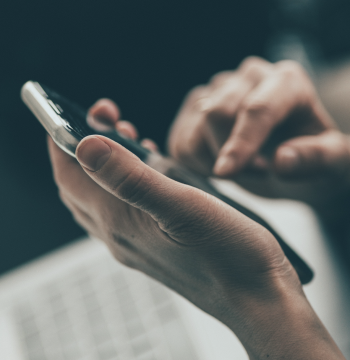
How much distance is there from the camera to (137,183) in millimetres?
198

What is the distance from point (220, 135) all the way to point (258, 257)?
28 cm

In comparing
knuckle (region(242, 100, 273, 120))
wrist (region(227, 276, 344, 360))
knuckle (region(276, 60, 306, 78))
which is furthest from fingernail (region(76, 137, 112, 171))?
knuckle (region(276, 60, 306, 78))

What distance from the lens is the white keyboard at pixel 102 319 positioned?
426 mm

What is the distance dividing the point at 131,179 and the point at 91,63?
1.28ft

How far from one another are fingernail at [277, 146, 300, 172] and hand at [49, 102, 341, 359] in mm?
223

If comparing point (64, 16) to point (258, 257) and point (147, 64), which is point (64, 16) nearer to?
point (147, 64)

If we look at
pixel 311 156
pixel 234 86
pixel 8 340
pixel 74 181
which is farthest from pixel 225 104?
pixel 8 340

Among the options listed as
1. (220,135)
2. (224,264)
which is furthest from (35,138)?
(224,264)

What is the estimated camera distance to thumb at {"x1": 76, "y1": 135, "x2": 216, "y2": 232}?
7.7 inches

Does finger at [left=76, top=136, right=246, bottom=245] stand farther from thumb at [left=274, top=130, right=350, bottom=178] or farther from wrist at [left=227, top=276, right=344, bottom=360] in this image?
thumb at [left=274, top=130, right=350, bottom=178]

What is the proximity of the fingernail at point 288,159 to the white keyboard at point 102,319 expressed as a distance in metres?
0.25

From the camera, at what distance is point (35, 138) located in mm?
507

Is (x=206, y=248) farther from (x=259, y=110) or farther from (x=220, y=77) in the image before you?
(x=220, y=77)

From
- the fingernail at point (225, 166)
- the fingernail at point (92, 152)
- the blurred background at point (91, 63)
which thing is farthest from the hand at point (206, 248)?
the blurred background at point (91, 63)
